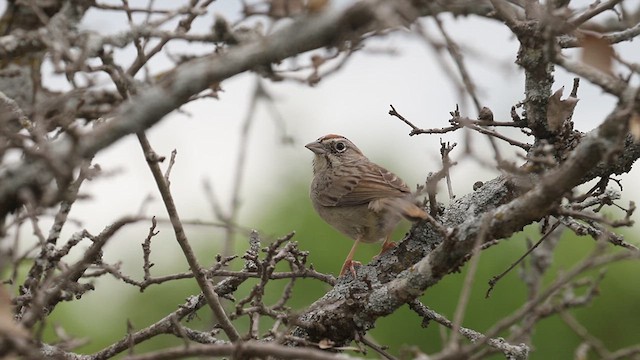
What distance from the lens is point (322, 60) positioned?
13.4 feet

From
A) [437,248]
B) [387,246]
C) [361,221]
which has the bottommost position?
[437,248]

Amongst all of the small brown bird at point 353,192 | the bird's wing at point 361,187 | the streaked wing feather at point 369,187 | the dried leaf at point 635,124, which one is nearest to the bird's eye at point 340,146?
the small brown bird at point 353,192

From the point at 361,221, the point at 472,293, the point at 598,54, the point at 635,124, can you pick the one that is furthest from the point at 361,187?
the point at 472,293

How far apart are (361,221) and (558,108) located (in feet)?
8.49

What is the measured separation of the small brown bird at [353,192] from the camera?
6.46 meters

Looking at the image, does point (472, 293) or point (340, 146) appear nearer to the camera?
point (340, 146)

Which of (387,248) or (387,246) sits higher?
(387,246)

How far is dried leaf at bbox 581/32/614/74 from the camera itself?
9.93ft

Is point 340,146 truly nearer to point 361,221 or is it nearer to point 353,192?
point 353,192

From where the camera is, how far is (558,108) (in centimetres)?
428

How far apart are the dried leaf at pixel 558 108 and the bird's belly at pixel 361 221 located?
6.20 feet

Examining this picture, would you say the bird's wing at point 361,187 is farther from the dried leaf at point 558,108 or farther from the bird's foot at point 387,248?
the dried leaf at point 558,108

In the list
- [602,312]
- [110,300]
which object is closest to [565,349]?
[602,312]

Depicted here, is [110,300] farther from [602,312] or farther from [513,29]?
[513,29]
